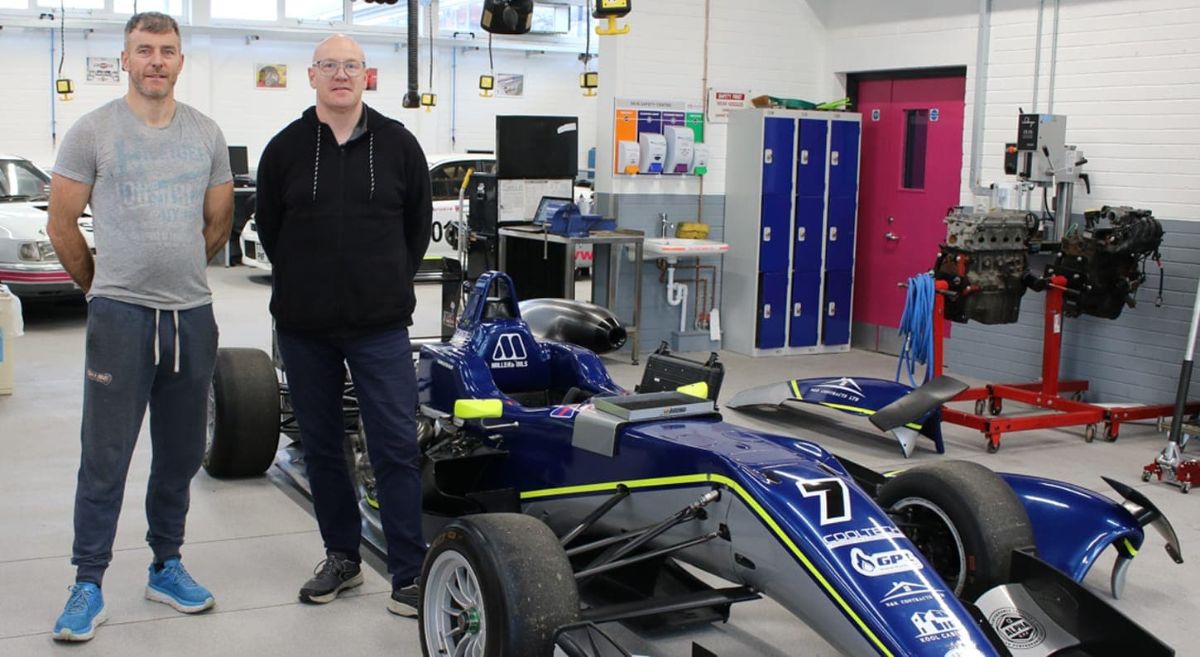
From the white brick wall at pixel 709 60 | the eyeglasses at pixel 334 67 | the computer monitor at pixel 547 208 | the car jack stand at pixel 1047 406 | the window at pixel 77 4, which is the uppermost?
the window at pixel 77 4

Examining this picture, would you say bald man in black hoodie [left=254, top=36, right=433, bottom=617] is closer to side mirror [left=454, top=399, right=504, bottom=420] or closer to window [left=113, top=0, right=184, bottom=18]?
side mirror [left=454, top=399, right=504, bottom=420]

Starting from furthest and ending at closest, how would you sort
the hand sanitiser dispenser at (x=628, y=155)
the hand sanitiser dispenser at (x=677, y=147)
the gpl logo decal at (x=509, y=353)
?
1. the hand sanitiser dispenser at (x=677, y=147)
2. the hand sanitiser dispenser at (x=628, y=155)
3. the gpl logo decal at (x=509, y=353)

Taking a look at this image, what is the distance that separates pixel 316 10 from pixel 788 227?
1273cm

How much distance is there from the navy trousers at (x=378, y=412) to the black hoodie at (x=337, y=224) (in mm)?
83

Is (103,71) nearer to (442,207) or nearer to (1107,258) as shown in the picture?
(442,207)

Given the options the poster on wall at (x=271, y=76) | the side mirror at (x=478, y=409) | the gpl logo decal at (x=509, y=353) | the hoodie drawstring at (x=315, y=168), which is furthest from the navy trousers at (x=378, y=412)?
the poster on wall at (x=271, y=76)

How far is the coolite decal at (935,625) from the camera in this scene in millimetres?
3078

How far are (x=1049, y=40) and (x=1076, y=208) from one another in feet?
4.05

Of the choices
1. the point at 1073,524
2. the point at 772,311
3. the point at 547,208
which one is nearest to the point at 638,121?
the point at 547,208

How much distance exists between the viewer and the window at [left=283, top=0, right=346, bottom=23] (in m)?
20.3

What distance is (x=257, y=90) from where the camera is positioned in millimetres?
19781

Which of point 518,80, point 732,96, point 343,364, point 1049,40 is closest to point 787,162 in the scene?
point 732,96

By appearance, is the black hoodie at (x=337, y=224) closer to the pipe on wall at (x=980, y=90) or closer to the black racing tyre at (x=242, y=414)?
the black racing tyre at (x=242, y=414)

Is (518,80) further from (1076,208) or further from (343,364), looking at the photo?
(343,364)
